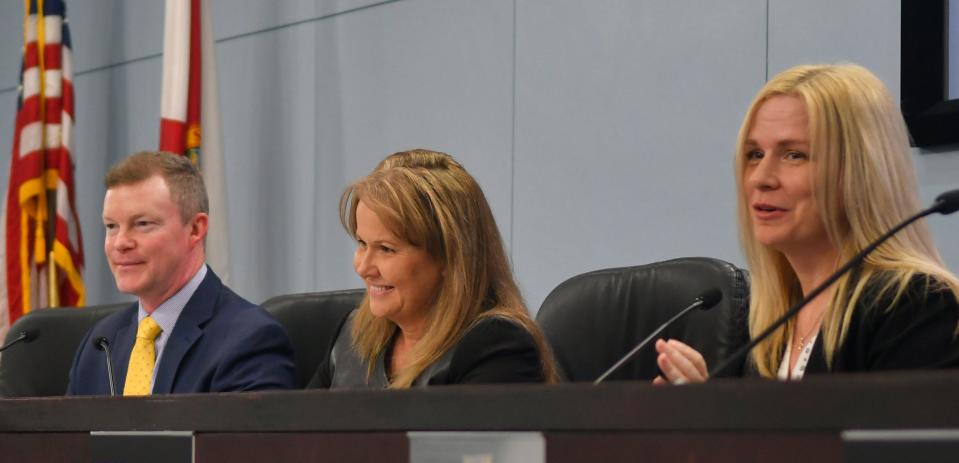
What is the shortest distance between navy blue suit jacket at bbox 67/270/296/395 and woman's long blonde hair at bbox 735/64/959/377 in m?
1.27

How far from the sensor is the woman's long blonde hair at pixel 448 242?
2525 millimetres

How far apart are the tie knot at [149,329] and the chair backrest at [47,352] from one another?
495 millimetres

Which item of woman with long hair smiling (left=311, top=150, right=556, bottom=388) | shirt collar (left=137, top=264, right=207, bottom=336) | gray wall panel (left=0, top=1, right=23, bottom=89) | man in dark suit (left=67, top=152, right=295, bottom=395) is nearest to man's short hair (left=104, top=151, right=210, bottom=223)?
man in dark suit (left=67, top=152, right=295, bottom=395)

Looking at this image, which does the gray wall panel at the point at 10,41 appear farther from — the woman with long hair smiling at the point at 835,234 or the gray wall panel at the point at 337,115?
the woman with long hair smiling at the point at 835,234

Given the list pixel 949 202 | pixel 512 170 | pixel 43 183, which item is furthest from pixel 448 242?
pixel 43 183

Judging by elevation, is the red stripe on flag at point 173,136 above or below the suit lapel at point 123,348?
above

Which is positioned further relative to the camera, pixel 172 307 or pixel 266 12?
pixel 266 12

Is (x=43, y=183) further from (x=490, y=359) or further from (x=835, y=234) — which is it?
(x=835, y=234)

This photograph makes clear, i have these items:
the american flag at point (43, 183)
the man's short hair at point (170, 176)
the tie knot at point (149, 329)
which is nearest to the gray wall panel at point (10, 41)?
the american flag at point (43, 183)

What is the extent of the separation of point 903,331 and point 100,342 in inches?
77.2

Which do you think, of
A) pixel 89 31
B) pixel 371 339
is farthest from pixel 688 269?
pixel 89 31

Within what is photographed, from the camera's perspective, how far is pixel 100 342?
310 centimetres

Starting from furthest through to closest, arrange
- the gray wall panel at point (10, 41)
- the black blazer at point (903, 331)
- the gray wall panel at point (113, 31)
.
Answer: the gray wall panel at point (10, 41), the gray wall panel at point (113, 31), the black blazer at point (903, 331)

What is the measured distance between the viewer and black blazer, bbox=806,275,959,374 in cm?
193
